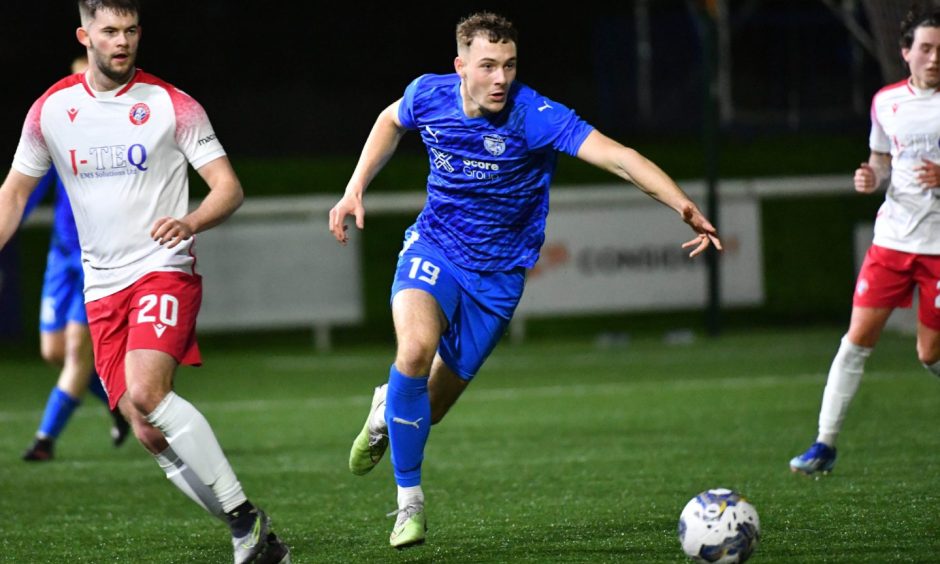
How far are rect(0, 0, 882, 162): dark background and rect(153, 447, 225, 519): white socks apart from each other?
12662 mm

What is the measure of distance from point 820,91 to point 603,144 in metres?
12.1

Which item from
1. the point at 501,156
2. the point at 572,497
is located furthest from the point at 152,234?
the point at 572,497

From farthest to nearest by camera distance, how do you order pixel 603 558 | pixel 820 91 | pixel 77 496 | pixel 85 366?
pixel 820 91
pixel 85 366
pixel 77 496
pixel 603 558

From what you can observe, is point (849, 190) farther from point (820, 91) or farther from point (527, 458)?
point (527, 458)

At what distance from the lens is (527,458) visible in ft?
27.1

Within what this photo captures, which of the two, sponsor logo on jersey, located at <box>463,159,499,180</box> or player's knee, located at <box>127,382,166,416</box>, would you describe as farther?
sponsor logo on jersey, located at <box>463,159,499,180</box>

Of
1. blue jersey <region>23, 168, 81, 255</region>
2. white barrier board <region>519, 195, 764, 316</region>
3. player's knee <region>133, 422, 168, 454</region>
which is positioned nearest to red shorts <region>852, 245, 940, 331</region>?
player's knee <region>133, 422, 168, 454</region>

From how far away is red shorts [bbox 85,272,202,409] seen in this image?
535 cm

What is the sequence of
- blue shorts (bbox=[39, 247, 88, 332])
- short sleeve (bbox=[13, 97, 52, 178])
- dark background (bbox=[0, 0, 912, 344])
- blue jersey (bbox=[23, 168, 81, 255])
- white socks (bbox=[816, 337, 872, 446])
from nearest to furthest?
short sleeve (bbox=[13, 97, 52, 178]) < white socks (bbox=[816, 337, 872, 446]) < blue jersey (bbox=[23, 168, 81, 255]) < blue shorts (bbox=[39, 247, 88, 332]) < dark background (bbox=[0, 0, 912, 344])

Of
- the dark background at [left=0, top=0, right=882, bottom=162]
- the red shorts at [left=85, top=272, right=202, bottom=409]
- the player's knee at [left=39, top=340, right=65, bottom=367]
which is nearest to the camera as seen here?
the red shorts at [left=85, top=272, right=202, bottom=409]

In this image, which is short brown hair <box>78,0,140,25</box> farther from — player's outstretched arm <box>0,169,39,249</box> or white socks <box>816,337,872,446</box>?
white socks <box>816,337,872,446</box>

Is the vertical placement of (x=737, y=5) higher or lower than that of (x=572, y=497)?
higher

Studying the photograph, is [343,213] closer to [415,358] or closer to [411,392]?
[415,358]

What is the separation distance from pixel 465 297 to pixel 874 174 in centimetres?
211
